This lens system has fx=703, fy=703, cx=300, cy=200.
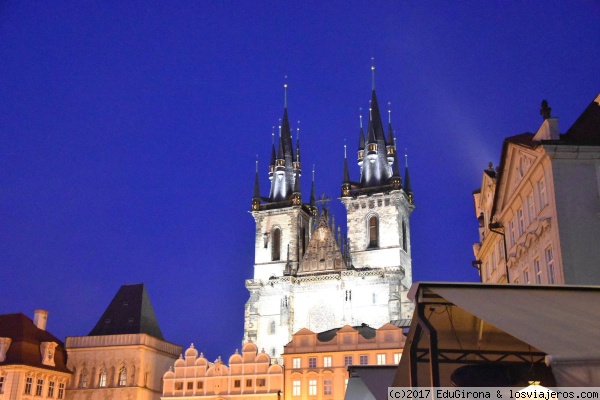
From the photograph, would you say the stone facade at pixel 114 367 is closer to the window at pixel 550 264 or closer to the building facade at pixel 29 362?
the building facade at pixel 29 362

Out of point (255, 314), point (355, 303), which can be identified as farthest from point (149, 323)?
point (355, 303)

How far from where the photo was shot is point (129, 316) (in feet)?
192

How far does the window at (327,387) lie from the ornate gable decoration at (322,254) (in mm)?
22412

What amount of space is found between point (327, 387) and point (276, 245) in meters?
28.4

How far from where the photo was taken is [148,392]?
54656 mm

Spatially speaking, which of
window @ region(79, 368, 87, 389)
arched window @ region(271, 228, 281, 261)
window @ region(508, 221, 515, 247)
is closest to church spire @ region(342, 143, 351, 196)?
arched window @ region(271, 228, 281, 261)

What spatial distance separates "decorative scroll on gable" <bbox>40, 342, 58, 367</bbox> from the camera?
5322 centimetres

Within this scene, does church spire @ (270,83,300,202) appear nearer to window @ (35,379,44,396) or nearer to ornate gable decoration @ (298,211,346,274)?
ornate gable decoration @ (298,211,346,274)

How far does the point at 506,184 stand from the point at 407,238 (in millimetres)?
47506

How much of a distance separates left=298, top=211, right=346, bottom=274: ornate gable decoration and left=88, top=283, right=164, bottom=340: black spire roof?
1848 cm

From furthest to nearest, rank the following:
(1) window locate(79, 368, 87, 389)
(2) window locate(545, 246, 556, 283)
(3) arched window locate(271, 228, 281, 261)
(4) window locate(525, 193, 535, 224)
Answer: (3) arched window locate(271, 228, 281, 261) → (1) window locate(79, 368, 87, 389) → (4) window locate(525, 193, 535, 224) → (2) window locate(545, 246, 556, 283)

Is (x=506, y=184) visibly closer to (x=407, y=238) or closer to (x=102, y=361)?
(x=102, y=361)

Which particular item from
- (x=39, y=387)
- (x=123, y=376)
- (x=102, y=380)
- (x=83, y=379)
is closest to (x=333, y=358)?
(x=123, y=376)

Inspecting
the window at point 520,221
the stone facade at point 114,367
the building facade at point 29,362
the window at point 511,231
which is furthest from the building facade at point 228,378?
the window at point 520,221
